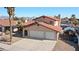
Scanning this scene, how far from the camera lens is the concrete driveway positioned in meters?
5.93

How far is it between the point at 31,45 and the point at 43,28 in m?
0.94

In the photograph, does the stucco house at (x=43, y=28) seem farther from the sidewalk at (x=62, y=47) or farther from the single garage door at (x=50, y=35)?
the sidewalk at (x=62, y=47)

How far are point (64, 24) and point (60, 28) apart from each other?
165 millimetres

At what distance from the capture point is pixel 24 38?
6398mm

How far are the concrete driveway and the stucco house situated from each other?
9.3 inches

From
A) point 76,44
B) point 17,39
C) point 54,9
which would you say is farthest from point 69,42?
point 17,39

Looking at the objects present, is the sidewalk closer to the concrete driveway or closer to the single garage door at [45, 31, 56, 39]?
the concrete driveway

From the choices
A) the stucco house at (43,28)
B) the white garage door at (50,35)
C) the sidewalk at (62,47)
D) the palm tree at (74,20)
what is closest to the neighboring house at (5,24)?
the stucco house at (43,28)

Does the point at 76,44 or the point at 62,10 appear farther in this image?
the point at 76,44

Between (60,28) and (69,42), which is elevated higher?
(60,28)

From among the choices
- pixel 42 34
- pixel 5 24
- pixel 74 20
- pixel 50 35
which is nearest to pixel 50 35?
pixel 50 35

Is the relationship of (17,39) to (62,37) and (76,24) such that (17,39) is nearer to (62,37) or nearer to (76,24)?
(62,37)

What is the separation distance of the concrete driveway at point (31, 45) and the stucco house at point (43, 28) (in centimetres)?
24
